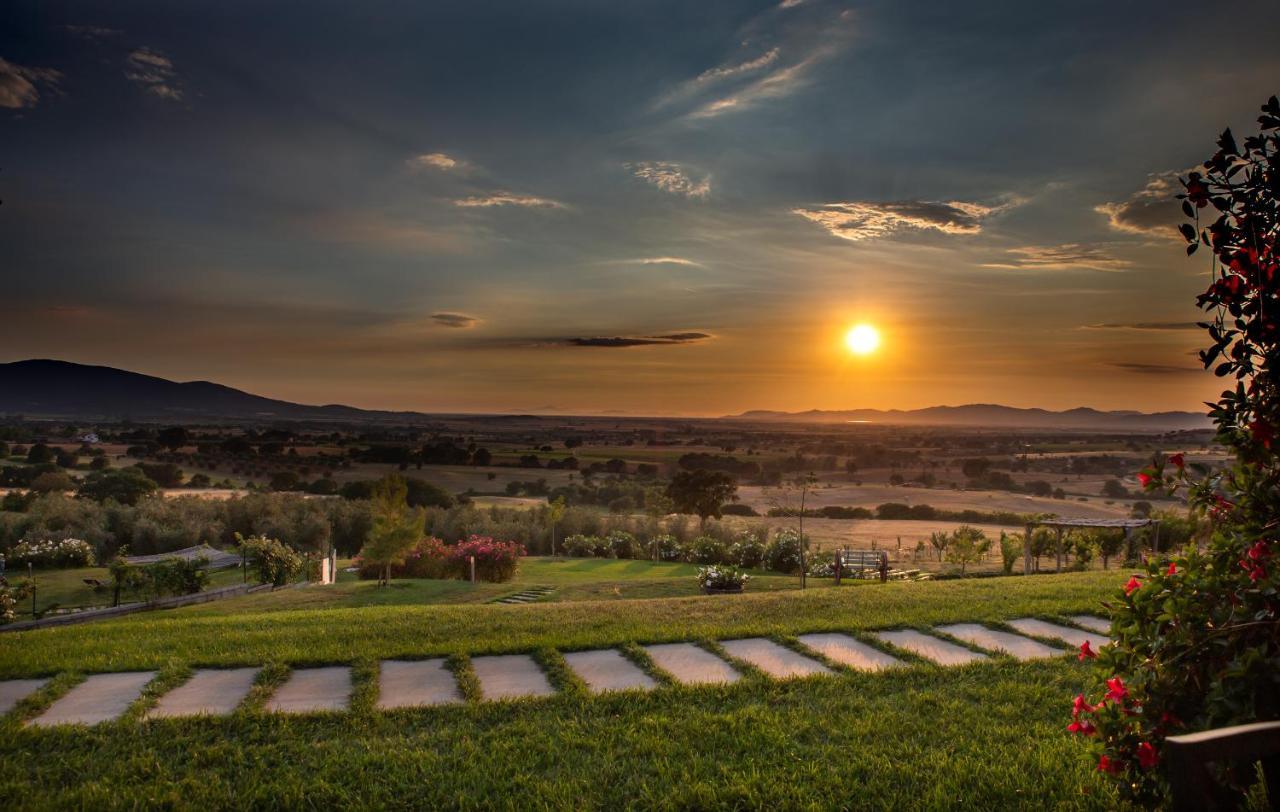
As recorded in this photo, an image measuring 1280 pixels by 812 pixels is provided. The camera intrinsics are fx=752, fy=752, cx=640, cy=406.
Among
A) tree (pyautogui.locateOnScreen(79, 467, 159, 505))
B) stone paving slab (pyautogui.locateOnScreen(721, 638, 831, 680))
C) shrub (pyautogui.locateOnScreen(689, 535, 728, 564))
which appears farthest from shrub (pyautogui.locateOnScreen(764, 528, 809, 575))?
tree (pyautogui.locateOnScreen(79, 467, 159, 505))

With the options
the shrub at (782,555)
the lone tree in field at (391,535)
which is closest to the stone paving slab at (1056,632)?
the lone tree in field at (391,535)

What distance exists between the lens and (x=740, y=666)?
4887mm

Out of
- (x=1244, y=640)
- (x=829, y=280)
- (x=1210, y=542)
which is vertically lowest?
(x=1244, y=640)

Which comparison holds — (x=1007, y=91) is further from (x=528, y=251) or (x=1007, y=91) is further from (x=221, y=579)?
(x=221, y=579)

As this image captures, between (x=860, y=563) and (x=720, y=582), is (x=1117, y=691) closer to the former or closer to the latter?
(x=720, y=582)

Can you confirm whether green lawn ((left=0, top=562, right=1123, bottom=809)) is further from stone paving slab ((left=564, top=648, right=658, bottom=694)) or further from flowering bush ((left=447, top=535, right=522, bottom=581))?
flowering bush ((left=447, top=535, right=522, bottom=581))

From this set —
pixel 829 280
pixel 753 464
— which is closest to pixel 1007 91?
Answer: pixel 829 280

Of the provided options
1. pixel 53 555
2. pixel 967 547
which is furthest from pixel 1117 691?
pixel 53 555

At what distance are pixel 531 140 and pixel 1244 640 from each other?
1141cm

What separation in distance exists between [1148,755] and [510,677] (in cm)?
345

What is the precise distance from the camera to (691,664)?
4961mm

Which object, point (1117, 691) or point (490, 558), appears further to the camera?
point (490, 558)

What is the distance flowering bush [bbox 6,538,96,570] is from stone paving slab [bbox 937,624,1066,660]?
2696 cm

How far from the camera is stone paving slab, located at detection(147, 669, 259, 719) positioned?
3.99 meters
